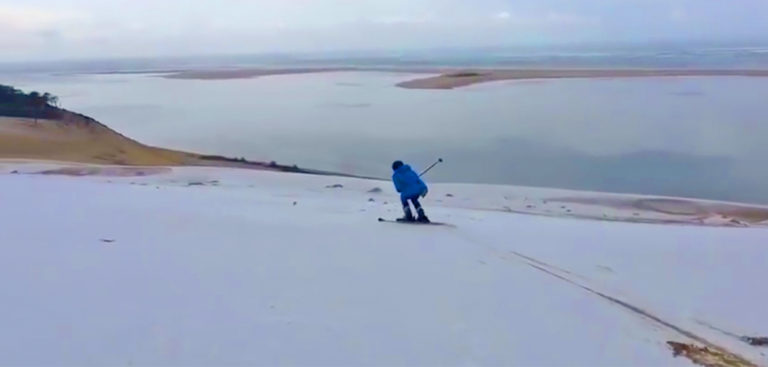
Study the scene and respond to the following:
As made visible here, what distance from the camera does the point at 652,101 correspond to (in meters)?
37.0

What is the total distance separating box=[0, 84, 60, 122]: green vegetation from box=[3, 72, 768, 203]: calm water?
10.6 ft

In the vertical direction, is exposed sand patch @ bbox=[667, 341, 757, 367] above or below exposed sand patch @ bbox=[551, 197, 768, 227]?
above

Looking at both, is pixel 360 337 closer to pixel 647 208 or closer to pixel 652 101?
pixel 647 208

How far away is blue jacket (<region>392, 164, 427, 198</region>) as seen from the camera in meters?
10.1

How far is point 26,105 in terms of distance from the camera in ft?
101

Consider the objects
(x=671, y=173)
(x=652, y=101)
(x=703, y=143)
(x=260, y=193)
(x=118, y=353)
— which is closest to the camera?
(x=118, y=353)

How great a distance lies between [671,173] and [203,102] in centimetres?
2995

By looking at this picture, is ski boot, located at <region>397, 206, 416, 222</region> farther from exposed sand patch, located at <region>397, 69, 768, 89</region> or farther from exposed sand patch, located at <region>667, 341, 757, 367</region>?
exposed sand patch, located at <region>397, 69, 768, 89</region>

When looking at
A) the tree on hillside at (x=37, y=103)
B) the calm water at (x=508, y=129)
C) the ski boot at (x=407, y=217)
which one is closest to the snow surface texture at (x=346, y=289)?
the ski boot at (x=407, y=217)

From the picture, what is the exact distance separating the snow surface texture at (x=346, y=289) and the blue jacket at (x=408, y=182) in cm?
62

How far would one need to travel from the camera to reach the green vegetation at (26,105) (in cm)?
2915

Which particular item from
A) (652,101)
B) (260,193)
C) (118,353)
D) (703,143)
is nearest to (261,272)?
(118,353)

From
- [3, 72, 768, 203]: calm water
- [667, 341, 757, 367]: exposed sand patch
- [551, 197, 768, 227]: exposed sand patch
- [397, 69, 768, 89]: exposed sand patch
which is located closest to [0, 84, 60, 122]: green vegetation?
[3, 72, 768, 203]: calm water

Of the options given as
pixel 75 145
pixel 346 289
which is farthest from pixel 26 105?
pixel 346 289
